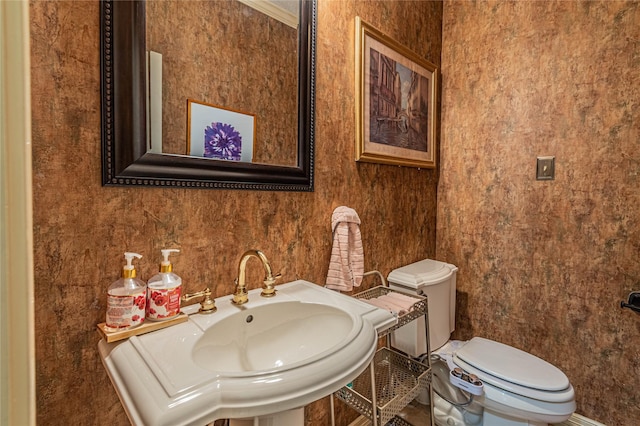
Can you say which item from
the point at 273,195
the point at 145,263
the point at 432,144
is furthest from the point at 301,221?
the point at 432,144

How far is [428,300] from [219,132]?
1.19m

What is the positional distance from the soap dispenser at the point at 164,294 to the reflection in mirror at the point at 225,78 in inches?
12.5

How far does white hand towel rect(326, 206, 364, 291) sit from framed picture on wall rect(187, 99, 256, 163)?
0.44 meters

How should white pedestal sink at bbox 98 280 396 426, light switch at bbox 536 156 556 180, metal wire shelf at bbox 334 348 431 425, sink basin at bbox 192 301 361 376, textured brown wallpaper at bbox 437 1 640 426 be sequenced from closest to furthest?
white pedestal sink at bbox 98 280 396 426, sink basin at bbox 192 301 361 376, metal wire shelf at bbox 334 348 431 425, textured brown wallpaper at bbox 437 1 640 426, light switch at bbox 536 156 556 180

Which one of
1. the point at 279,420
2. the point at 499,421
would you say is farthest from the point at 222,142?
Result: the point at 499,421

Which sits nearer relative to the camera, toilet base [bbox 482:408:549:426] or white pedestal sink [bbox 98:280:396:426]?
white pedestal sink [bbox 98:280:396:426]

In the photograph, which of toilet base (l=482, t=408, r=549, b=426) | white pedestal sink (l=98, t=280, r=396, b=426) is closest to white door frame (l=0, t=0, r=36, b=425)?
white pedestal sink (l=98, t=280, r=396, b=426)

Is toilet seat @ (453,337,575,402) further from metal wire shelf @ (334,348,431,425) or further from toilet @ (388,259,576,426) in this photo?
metal wire shelf @ (334,348,431,425)

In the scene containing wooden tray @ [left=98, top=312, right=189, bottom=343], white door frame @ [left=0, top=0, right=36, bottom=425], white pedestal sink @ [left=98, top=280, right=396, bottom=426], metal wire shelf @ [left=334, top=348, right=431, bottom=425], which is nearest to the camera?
white door frame @ [left=0, top=0, right=36, bottom=425]

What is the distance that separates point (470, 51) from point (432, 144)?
0.58 metres

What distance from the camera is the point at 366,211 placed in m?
1.39

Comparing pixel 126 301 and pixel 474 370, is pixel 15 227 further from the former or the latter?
pixel 474 370

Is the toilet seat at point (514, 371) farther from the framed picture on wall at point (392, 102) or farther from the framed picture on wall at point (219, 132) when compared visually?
the framed picture on wall at point (219, 132)

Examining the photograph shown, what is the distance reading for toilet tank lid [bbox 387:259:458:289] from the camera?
4.57 feet
